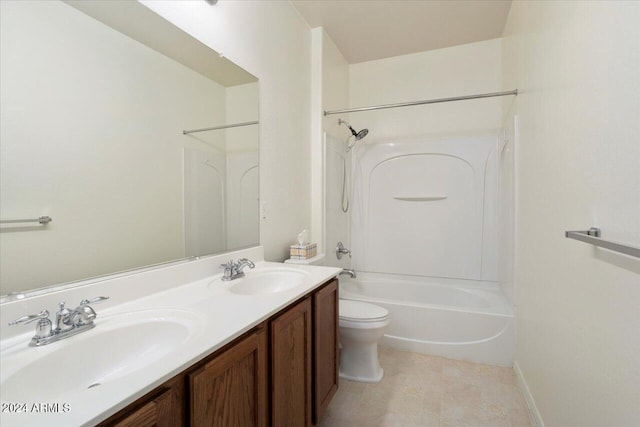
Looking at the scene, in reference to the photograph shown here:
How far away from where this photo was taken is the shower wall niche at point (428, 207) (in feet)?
9.48

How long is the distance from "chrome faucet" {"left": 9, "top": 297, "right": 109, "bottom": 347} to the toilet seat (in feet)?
4.82

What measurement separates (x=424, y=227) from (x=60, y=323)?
296 cm

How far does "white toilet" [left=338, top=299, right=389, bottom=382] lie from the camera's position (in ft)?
6.41

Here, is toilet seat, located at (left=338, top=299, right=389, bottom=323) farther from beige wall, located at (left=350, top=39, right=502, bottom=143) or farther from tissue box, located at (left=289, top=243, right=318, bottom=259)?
beige wall, located at (left=350, top=39, right=502, bottom=143)

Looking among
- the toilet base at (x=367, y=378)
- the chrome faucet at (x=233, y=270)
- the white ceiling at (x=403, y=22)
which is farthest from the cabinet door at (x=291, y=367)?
the white ceiling at (x=403, y=22)

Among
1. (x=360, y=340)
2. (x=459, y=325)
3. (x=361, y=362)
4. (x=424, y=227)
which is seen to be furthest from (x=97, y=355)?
(x=424, y=227)

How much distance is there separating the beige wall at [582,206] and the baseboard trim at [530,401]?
0.15 ft

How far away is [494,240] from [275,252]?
2.17 m

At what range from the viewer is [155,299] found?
1.11 m

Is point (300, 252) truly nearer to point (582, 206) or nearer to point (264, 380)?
point (264, 380)

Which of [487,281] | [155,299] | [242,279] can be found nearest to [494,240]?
[487,281]

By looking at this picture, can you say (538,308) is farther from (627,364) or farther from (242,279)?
(242,279)

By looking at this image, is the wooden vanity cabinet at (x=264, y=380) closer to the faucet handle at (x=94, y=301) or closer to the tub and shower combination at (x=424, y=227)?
the faucet handle at (x=94, y=301)

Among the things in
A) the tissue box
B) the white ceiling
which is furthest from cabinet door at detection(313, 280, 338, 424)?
the white ceiling
